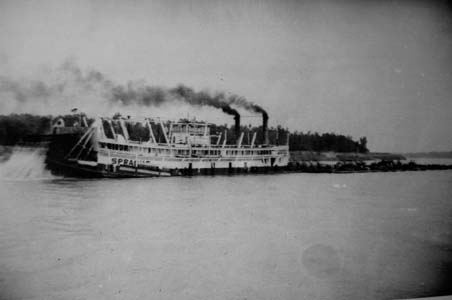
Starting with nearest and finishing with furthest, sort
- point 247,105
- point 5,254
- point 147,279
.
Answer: point 5,254
point 147,279
point 247,105

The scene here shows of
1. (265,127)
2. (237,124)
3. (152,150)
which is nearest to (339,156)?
(265,127)

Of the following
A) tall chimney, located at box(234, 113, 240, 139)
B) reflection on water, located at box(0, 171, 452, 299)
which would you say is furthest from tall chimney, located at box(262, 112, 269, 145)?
reflection on water, located at box(0, 171, 452, 299)

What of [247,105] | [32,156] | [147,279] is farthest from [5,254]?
[247,105]

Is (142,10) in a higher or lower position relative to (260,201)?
higher

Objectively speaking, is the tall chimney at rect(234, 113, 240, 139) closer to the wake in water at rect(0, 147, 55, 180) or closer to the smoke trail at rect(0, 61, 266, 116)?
the smoke trail at rect(0, 61, 266, 116)

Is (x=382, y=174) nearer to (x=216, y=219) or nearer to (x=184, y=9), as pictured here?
(x=216, y=219)

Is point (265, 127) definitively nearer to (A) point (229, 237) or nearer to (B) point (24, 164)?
(A) point (229, 237)

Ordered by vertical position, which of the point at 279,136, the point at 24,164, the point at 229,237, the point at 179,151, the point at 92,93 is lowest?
the point at 229,237
